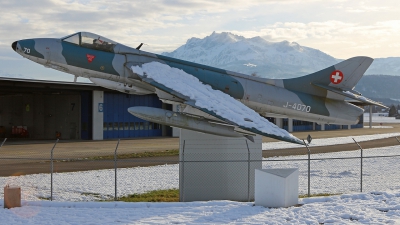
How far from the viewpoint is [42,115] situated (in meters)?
60.4

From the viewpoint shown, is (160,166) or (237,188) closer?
(237,188)

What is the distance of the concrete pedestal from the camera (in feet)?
62.7

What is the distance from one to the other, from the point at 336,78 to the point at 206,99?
6.35 meters

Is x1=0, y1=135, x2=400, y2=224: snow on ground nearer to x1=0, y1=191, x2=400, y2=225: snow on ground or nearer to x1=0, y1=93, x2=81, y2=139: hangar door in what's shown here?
x1=0, y1=191, x2=400, y2=225: snow on ground

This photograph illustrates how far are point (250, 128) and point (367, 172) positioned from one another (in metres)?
13.6

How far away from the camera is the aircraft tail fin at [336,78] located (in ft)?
69.2

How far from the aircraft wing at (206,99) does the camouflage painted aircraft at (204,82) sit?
12 centimetres

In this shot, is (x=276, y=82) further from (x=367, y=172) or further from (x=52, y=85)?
(x=52, y=85)

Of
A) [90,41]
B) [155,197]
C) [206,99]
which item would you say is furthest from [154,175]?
[90,41]

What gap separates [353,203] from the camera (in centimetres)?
1678

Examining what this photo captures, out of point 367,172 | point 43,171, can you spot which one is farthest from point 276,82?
point 43,171

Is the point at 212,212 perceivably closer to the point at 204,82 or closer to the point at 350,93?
the point at 204,82

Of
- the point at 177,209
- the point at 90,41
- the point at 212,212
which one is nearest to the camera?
the point at 212,212

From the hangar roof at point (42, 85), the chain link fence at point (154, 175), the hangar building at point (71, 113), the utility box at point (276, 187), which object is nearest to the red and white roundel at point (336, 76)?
the chain link fence at point (154, 175)
